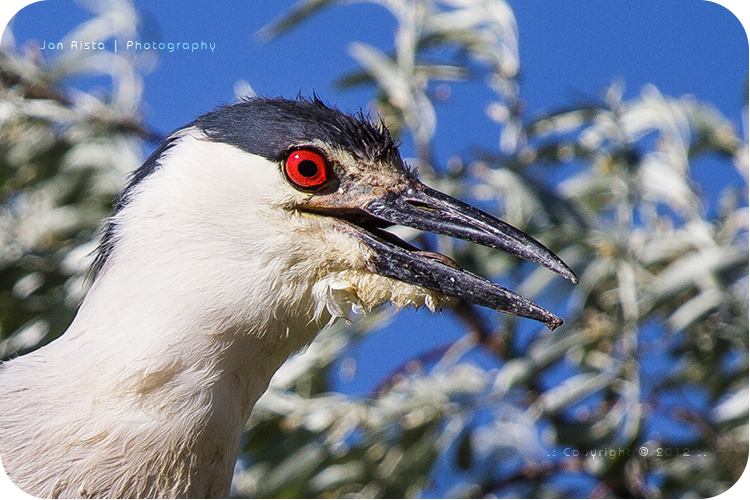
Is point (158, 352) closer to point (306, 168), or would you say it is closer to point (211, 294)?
point (211, 294)

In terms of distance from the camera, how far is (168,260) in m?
1.57

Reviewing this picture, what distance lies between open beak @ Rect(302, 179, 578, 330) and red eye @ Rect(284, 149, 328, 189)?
0.05m

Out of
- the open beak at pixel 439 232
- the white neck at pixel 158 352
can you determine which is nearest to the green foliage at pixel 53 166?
the white neck at pixel 158 352

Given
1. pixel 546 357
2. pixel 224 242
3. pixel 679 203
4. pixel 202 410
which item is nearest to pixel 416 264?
pixel 224 242

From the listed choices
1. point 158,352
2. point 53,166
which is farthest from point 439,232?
point 53,166

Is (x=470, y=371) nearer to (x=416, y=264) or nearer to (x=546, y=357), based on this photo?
(x=546, y=357)

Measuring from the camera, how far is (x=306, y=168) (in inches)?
63.7

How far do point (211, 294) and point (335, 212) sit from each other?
24 cm

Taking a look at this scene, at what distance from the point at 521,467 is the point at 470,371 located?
0.80ft

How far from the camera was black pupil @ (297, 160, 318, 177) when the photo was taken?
63.5 inches

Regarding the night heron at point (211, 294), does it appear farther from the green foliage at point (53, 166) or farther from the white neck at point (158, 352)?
the green foliage at point (53, 166)

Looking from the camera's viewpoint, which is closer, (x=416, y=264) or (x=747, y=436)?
(x=416, y=264)

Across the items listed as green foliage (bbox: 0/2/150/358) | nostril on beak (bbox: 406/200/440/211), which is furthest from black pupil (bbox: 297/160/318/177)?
green foliage (bbox: 0/2/150/358)

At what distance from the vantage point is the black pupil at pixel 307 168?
1.61 m
